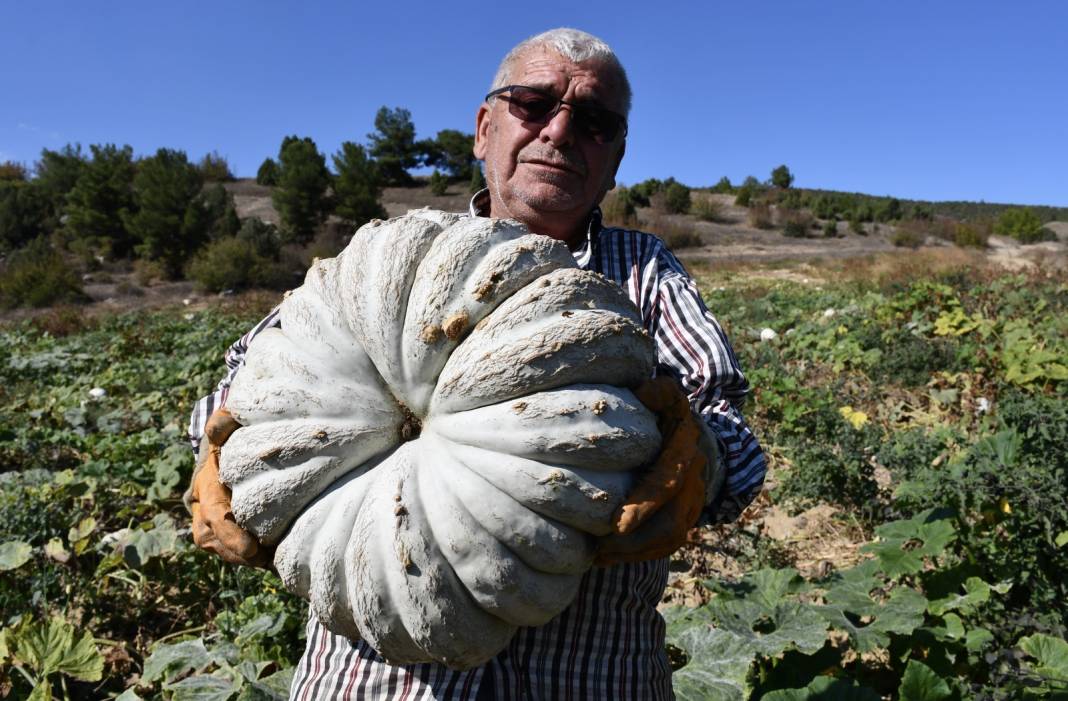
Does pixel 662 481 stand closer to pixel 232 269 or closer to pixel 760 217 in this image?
pixel 232 269

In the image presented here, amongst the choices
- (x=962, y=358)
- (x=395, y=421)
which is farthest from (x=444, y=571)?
(x=962, y=358)

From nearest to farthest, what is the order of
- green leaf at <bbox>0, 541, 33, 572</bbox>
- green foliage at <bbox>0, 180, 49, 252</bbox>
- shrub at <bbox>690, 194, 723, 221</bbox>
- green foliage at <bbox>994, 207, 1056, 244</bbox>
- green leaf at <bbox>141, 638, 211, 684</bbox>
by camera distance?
green leaf at <bbox>141, 638, 211, 684</bbox> < green leaf at <bbox>0, 541, 33, 572</bbox> < green foliage at <bbox>994, 207, 1056, 244</bbox> < green foliage at <bbox>0, 180, 49, 252</bbox> < shrub at <bbox>690, 194, 723, 221</bbox>

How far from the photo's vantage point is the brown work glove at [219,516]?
1257mm

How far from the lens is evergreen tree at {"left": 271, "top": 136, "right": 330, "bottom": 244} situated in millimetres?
33375

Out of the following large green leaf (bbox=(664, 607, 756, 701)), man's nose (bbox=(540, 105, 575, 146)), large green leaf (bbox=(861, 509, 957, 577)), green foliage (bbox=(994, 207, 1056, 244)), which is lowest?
large green leaf (bbox=(664, 607, 756, 701))

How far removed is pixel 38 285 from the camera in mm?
22203

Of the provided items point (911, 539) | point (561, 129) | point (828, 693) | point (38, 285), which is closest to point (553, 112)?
point (561, 129)

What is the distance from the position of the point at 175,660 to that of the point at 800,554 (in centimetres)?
281

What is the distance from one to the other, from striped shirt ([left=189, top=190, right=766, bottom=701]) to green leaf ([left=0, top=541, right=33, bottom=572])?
202 centimetres


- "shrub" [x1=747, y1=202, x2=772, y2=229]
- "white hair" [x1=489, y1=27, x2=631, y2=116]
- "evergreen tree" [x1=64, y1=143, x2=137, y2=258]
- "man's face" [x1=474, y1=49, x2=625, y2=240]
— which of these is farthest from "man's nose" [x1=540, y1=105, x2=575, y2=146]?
"shrub" [x1=747, y1=202, x2=772, y2=229]

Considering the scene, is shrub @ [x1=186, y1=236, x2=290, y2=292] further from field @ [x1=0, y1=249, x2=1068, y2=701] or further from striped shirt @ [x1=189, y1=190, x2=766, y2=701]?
striped shirt @ [x1=189, y1=190, x2=766, y2=701]

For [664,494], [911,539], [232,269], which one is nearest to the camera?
[664,494]

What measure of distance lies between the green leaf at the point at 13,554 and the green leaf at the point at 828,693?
2.91 metres

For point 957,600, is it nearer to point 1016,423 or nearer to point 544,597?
point 1016,423
